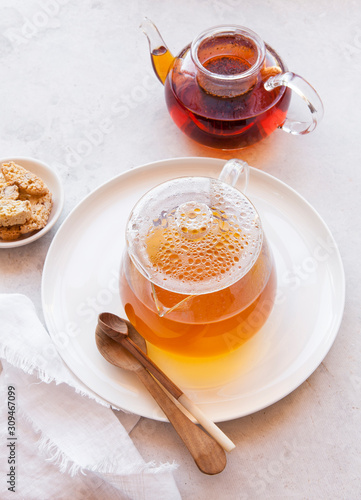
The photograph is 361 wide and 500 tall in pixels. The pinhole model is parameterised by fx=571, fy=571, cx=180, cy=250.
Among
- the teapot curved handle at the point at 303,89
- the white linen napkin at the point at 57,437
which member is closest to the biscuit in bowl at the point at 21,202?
the white linen napkin at the point at 57,437

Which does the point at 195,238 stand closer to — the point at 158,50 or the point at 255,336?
the point at 255,336

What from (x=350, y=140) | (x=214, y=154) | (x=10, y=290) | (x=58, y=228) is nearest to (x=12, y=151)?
(x=58, y=228)

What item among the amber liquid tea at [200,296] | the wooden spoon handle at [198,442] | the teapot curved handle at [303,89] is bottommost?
the wooden spoon handle at [198,442]

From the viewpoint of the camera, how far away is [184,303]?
101 centimetres

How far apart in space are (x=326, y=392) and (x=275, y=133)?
675mm

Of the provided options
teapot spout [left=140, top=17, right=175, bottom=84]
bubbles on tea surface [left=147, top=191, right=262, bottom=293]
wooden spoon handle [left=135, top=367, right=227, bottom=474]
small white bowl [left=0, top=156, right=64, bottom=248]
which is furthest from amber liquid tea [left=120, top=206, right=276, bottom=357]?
teapot spout [left=140, top=17, right=175, bottom=84]

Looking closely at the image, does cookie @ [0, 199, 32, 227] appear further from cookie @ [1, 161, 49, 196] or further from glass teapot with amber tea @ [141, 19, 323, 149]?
glass teapot with amber tea @ [141, 19, 323, 149]

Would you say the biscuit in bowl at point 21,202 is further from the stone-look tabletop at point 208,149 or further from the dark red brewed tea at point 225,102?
the dark red brewed tea at point 225,102

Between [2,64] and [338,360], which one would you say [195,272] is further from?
[2,64]

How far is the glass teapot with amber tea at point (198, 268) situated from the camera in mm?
1003

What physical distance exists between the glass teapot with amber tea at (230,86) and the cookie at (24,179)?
1.21 ft

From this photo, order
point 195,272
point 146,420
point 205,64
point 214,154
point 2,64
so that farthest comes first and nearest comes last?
point 2,64
point 214,154
point 205,64
point 146,420
point 195,272

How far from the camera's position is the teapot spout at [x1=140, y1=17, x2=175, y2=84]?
1.33 meters

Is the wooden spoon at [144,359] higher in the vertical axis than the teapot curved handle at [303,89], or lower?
lower
